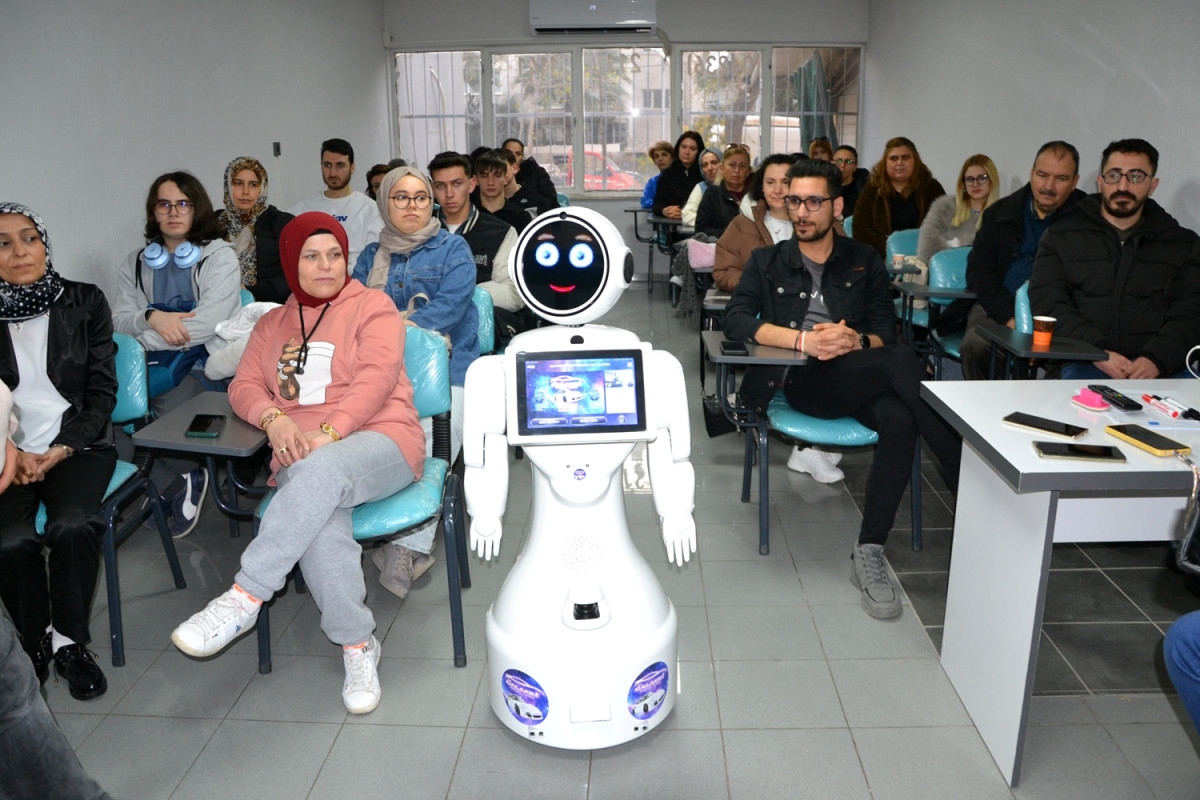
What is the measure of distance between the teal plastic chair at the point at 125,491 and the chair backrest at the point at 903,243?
353 centimetres

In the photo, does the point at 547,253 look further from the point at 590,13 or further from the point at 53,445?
the point at 590,13

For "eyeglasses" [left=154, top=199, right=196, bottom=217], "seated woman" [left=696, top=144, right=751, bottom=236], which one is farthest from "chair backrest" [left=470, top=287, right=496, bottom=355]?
"seated woman" [left=696, top=144, right=751, bottom=236]

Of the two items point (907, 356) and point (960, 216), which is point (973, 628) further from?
point (960, 216)

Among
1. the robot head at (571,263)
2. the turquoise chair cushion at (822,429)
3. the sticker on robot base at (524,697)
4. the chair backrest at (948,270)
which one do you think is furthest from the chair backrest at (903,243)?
the sticker on robot base at (524,697)

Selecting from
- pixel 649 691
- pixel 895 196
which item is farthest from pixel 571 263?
pixel 895 196

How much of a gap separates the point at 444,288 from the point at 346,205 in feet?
6.93

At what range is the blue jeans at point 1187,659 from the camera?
166 cm

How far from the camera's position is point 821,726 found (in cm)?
220

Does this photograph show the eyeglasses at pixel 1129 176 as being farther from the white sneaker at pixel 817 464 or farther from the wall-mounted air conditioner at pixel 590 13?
the wall-mounted air conditioner at pixel 590 13

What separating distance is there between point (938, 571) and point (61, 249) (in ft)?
11.2

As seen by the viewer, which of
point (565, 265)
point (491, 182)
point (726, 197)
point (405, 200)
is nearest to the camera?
point (565, 265)

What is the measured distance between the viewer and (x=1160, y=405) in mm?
2172

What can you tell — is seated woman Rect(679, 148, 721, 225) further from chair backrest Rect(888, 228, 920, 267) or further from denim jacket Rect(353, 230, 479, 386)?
denim jacket Rect(353, 230, 479, 386)

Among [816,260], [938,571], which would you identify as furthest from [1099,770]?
[816,260]
